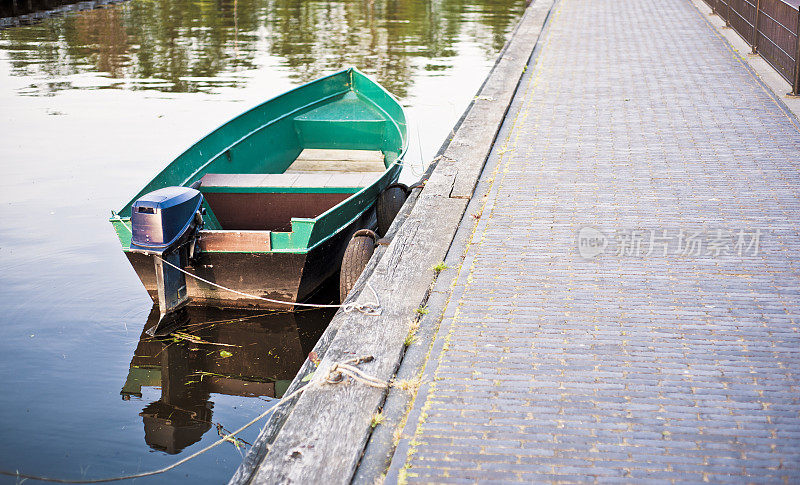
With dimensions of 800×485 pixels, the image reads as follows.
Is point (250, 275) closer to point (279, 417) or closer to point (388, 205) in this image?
point (388, 205)

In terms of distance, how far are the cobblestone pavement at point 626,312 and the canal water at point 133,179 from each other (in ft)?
6.94

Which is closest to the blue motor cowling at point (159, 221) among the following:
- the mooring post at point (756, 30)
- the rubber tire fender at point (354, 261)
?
Result: the rubber tire fender at point (354, 261)

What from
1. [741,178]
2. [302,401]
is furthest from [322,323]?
[741,178]

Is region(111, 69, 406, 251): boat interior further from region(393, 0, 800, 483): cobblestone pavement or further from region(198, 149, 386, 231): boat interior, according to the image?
region(393, 0, 800, 483): cobblestone pavement

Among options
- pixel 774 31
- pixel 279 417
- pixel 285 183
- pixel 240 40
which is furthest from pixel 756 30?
pixel 240 40

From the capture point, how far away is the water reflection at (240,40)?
18.4 m

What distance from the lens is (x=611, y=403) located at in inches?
155

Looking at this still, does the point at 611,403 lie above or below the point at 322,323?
above

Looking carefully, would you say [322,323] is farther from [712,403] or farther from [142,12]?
[142,12]

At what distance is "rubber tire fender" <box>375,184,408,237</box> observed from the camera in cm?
840

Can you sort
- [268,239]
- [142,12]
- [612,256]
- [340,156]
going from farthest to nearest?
[142,12] < [340,156] < [268,239] < [612,256]

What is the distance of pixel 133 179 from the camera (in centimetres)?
1167

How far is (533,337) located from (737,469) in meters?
1.39

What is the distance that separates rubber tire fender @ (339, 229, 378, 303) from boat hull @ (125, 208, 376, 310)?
0.37 m
